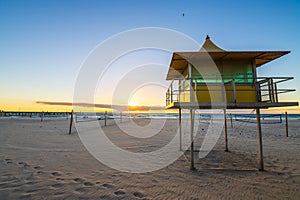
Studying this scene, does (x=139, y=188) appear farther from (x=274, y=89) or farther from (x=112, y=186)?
(x=274, y=89)

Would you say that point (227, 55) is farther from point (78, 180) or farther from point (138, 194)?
point (78, 180)

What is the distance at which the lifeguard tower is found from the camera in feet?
22.6

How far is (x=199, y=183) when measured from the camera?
5.87 m

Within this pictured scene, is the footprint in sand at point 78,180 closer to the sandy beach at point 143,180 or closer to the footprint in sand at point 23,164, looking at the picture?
the sandy beach at point 143,180

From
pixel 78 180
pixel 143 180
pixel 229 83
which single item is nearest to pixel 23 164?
pixel 78 180

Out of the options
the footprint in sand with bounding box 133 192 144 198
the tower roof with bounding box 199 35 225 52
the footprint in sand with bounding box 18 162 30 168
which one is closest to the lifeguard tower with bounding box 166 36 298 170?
the tower roof with bounding box 199 35 225 52

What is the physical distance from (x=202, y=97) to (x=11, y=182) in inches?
302

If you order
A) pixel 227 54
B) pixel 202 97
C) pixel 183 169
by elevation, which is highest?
pixel 227 54

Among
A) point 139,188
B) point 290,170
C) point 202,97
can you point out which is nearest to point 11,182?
point 139,188

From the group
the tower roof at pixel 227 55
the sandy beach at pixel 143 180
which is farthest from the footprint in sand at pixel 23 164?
the tower roof at pixel 227 55

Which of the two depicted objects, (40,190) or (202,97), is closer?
(40,190)

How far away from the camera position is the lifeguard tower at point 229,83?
22.6 feet

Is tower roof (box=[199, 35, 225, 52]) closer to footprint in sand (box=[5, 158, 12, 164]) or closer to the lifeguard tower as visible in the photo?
the lifeguard tower

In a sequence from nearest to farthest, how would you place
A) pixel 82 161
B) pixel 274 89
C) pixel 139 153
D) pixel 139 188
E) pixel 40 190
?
pixel 40 190
pixel 139 188
pixel 274 89
pixel 82 161
pixel 139 153
